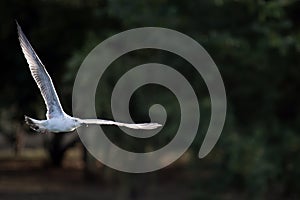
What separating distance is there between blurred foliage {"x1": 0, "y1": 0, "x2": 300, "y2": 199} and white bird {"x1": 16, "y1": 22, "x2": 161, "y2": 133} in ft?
18.8

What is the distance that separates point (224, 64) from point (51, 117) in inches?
320

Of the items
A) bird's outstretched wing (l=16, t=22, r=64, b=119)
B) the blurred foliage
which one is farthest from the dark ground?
bird's outstretched wing (l=16, t=22, r=64, b=119)

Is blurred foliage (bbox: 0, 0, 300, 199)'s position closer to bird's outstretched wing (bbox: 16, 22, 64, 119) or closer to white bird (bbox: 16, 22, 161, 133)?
bird's outstretched wing (bbox: 16, 22, 64, 119)

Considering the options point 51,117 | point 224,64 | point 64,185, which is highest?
point 224,64

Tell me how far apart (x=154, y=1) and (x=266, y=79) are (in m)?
3.06

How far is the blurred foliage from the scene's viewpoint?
12.8 meters

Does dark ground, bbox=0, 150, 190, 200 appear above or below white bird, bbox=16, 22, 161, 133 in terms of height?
above

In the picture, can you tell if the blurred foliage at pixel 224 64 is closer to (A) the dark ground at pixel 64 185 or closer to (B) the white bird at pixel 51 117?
(A) the dark ground at pixel 64 185

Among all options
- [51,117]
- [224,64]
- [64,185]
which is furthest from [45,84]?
[64,185]

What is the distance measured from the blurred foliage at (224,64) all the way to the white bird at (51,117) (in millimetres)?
5736

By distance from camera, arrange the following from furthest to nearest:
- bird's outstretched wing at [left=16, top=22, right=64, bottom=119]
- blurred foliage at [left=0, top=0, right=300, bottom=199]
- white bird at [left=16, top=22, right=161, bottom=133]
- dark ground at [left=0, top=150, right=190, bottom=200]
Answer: dark ground at [left=0, top=150, right=190, bottom=200] < blurred foliage at [left=0, top=0, right=300, bottom=199] < bird's outstretched wing at [left=16, top=22, right=64, bottom=119] < white bird at [left=16, top=22, right=161, bottom=133]

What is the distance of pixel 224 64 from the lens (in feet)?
46.1

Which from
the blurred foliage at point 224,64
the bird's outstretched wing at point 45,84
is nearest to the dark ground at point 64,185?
the blurred foliage at point 224,64

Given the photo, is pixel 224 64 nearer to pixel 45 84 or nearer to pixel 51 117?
pixel 45 84
